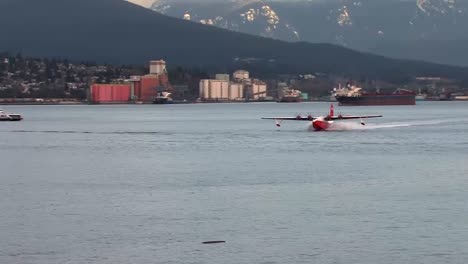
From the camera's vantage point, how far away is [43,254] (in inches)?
838

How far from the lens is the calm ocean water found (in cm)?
2161

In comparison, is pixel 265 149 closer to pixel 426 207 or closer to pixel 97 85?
pixel 426 207

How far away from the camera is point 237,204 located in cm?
2777

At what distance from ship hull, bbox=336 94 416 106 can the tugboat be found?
37466 mm

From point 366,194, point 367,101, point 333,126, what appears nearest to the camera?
point 366,194

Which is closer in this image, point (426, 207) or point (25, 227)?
point (25, 227)

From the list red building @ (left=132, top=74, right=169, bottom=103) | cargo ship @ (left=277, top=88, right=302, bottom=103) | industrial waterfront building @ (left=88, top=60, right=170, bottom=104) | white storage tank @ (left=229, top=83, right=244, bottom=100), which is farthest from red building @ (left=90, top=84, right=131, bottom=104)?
cargo ship @ (left=277, top=88, right=302, bottom=103)

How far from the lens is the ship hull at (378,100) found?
139125 mm

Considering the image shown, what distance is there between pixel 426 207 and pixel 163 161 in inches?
667

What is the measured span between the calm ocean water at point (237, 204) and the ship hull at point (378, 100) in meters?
88.1

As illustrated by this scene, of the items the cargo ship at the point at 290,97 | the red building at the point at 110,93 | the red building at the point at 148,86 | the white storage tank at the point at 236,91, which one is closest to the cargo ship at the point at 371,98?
the cargo ship at the point at 290,97

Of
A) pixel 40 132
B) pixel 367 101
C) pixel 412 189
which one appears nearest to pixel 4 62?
pixel 367 101

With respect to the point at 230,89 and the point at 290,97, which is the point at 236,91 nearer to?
the point at 230,89

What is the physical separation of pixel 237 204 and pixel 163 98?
145m
